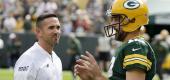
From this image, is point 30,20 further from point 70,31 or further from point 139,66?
point 139,66

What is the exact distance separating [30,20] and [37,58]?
19.3 meters

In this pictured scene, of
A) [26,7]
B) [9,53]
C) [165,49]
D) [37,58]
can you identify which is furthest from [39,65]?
[26,7]

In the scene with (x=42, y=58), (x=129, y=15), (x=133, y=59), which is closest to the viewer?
(x=133, y=59)

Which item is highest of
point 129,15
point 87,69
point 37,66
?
point 129,15

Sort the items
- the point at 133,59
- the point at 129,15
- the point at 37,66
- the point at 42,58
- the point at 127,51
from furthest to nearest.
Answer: the point at 42,58 < the point at 37,66 < the point at 129,15 < the point at 127,51 < the point at 133,59

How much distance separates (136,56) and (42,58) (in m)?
2.23

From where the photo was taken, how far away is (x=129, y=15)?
545 centimetres

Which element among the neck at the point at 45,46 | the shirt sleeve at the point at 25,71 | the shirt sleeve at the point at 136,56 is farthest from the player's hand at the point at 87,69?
the neck at the point at 45,46

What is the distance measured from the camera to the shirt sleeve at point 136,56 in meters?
5.06

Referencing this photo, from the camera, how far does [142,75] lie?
16.6ft

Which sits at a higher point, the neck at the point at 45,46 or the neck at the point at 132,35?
the neck at the point at 132,35

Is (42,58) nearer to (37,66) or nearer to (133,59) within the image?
(37,66)

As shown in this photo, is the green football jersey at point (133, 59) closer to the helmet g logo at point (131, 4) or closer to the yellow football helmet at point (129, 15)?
the yellow football helmet at point (129, 15)

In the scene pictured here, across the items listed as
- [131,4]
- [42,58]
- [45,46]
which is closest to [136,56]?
[131,4]
